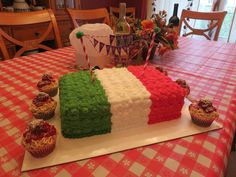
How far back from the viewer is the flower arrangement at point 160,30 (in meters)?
1.01

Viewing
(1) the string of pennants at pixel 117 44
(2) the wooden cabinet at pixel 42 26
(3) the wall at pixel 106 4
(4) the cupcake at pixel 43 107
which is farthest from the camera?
(3) the wall at pixel 106 4

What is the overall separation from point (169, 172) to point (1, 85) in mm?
744

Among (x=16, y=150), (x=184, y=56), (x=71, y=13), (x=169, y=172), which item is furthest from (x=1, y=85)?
(x=184, y=56)

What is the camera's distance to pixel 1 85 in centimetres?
84

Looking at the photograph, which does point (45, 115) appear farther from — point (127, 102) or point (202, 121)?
point (202, 121)

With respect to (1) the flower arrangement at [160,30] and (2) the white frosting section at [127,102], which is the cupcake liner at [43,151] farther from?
(1) the flower arrangement at [160,30]

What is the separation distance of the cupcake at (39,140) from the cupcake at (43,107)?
109 millimetres

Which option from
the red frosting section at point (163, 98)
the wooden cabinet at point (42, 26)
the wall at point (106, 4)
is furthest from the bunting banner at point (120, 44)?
the wall at point (106, 4)

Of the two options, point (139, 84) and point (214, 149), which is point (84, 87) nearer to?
point (139, 84)

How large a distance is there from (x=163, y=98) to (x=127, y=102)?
11 cm

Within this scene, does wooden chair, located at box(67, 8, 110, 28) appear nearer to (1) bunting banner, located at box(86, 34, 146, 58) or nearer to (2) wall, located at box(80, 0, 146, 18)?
(1) bunting banner, located at box(86, 34, 146, 58)

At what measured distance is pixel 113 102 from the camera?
1.76 ft

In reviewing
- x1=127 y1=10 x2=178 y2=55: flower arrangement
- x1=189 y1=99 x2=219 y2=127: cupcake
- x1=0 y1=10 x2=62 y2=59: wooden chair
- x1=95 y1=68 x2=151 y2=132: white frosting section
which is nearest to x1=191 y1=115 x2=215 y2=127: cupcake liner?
x1=189 y1=99 x2=219 y2=127: cupcake

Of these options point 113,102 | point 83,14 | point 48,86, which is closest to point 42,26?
point 83,14
